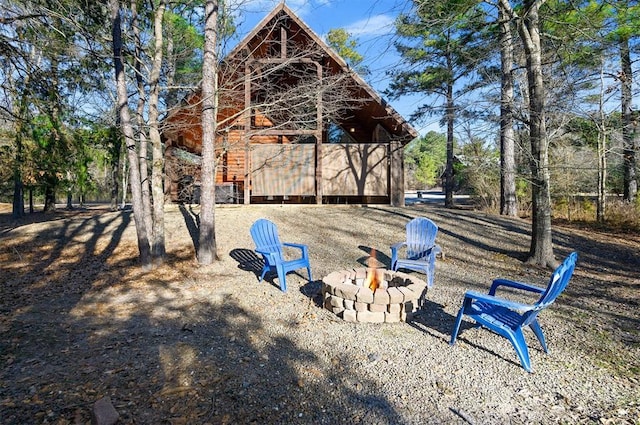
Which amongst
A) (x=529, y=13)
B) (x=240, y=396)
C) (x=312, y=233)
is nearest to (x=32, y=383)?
(x=240, y=396)

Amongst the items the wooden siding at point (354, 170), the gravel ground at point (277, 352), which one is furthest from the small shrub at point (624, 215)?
the wooden siding at point (354, 170)

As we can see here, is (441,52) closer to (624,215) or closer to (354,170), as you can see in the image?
(354,170)

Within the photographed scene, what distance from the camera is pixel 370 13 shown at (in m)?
5.82

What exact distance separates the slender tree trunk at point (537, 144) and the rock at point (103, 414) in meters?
6.58

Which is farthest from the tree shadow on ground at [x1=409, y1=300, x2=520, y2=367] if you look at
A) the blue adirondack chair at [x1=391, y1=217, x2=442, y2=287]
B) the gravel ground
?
the blue adirondack chair at [x1=391, y1=217, x2=442, y2=287]

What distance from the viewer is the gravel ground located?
218 cm

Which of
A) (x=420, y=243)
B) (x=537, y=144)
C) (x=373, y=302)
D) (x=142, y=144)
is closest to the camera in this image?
(x=373, y=302)

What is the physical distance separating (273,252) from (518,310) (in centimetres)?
315

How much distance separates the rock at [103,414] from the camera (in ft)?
6.40

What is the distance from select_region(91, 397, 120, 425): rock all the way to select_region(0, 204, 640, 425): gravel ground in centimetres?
6

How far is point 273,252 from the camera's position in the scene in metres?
4.88

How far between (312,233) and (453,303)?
396 cm

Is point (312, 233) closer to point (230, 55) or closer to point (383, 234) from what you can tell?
point (383, 234)

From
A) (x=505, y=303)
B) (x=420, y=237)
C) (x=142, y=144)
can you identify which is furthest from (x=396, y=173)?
(x=505, y=303)
